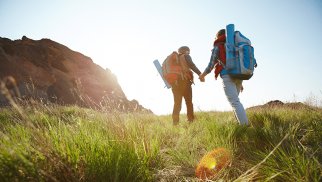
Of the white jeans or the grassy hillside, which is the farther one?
the white jeans

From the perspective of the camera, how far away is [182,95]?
5988mm

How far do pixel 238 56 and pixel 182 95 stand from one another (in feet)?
7.90

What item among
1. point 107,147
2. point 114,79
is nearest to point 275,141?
point 107,147

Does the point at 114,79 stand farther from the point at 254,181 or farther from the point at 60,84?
the point at 254,181

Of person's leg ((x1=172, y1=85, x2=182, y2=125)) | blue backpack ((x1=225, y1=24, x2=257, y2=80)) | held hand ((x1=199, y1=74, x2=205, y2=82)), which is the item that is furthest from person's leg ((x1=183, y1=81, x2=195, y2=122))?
blue backpack ((x1=225, y1=24, x2=257, y2=80))

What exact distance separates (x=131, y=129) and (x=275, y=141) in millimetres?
1504

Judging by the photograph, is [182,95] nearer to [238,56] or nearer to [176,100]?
[176,100]

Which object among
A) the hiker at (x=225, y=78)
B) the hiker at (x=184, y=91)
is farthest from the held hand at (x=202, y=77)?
the hiker at (x=184, y=91)

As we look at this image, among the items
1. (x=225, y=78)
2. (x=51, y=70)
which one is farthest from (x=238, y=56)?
(x=51, y=70)

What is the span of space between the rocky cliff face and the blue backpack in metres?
20.2

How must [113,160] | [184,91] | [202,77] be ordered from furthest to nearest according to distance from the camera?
[184,91], [202,77], [113,160]

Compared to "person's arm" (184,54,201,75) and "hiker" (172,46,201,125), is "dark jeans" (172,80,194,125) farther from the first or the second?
"person's arm" (184,54,201,75)

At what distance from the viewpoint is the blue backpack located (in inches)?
148

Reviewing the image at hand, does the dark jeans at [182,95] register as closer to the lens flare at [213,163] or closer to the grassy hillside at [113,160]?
the grassy hillside at [113,160]
